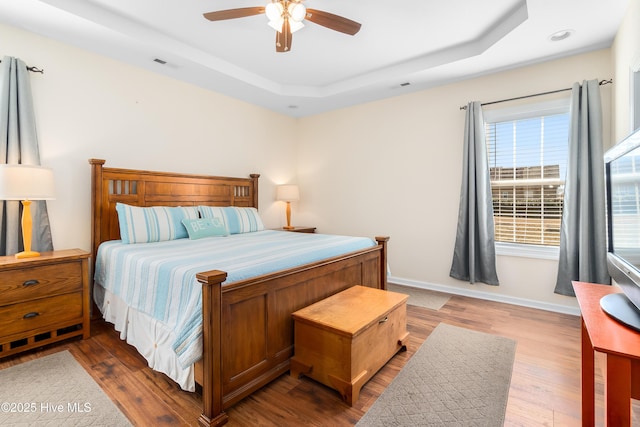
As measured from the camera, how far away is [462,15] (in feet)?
8.65

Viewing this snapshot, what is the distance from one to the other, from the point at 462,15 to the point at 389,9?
2.09ft

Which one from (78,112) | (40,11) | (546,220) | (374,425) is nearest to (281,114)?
(78,112)

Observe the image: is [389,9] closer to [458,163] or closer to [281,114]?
[458,163]

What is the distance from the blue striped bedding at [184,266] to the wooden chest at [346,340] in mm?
411

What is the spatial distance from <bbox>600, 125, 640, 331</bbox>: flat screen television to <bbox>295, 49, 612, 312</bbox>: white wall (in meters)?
1.81

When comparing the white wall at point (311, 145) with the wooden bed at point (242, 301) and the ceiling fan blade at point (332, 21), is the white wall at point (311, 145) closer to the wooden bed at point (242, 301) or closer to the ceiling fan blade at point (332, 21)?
the wooden bed at point (242, 301)

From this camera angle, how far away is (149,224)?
293 cm

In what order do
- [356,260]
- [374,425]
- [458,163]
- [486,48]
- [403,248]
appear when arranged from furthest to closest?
[403,248] < [458,163] < [486,48] < [356,260] < [374,425]

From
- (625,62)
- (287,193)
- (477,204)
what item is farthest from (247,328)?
(625,62)

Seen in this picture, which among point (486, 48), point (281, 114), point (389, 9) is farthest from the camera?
point (281, 114)

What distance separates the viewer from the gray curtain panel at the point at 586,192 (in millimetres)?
2830

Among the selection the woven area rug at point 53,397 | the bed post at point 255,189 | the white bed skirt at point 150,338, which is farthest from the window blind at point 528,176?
the woven area rug at point 53,397

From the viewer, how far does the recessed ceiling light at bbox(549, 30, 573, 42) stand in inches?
105

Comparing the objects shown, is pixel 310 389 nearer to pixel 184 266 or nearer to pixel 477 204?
pixel 184 266
